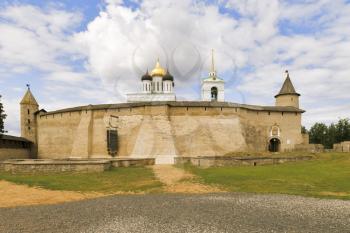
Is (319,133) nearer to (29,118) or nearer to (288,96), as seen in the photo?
(288,96)

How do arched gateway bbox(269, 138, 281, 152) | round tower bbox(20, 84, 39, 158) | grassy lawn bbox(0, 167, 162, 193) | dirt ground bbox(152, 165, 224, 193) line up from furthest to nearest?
round tower bbox(20, 84, 39, 158) → arched gateway bbox(269, 138, 281, 152) → grassy lawn bbox(0, 167, 162, 193) → dirt ground bbox(152, 165, 224, 193)

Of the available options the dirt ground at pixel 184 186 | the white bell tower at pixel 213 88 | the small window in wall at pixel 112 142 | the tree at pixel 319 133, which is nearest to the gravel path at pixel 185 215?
the dirt ground at pixel 184 186

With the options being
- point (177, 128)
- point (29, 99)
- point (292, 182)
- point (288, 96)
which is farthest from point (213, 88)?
point (292, 182)

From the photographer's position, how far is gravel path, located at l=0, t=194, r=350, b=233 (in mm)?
6852

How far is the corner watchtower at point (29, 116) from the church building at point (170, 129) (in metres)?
2.95

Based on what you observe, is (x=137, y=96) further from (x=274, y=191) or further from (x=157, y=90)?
(x=274, y=191)

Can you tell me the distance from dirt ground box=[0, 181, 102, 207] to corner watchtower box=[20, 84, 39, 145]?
100 ft

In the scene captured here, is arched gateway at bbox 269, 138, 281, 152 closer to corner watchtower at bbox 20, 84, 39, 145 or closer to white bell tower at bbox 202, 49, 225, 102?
white bell tower at bbox 202, 49, 225, 102

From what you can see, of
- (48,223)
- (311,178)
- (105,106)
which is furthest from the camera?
(105,106)

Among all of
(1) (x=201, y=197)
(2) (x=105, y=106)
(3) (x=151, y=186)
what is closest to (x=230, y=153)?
(2) (x=105, y=106)

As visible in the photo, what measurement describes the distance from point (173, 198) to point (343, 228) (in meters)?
5.34

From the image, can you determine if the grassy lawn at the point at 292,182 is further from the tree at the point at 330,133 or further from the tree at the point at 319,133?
the tree at the point at 319,133

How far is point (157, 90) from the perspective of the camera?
188ft

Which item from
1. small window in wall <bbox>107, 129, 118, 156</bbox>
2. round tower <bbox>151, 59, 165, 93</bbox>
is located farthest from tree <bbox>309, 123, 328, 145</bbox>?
small window in wall <bbox>107, 129, 118, 156</bbox>
